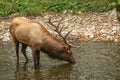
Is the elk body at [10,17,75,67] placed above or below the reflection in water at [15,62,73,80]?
above

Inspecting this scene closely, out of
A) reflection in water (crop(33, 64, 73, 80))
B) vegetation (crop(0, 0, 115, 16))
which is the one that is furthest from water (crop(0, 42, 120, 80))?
vegetation (crop(0, 0, 115, 16))

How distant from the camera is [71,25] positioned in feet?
51.9

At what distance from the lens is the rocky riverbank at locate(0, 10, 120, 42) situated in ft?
47.5

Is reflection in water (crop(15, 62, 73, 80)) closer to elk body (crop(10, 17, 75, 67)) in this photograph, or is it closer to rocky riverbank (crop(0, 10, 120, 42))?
elk body (crop(10, 17, 75, 67))

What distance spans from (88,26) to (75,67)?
5.08 m

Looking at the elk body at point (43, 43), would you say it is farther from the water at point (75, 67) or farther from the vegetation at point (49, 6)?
the vegetation at point (49, 6)

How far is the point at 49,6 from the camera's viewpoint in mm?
17719

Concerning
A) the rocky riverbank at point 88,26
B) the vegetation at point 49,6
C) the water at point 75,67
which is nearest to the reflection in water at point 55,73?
the water at point 75,67

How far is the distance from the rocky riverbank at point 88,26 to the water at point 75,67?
1.51 m

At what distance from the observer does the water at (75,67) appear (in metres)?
9.86

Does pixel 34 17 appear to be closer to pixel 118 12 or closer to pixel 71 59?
pixel 118 12

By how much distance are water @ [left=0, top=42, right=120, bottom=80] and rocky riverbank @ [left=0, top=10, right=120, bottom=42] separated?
1510 millimetres

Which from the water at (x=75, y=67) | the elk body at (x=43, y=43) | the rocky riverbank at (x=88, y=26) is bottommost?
the rocky riverbank at (x=88, y=26)

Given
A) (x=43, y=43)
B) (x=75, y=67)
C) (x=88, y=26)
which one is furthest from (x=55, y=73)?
(x=88, y=26)
